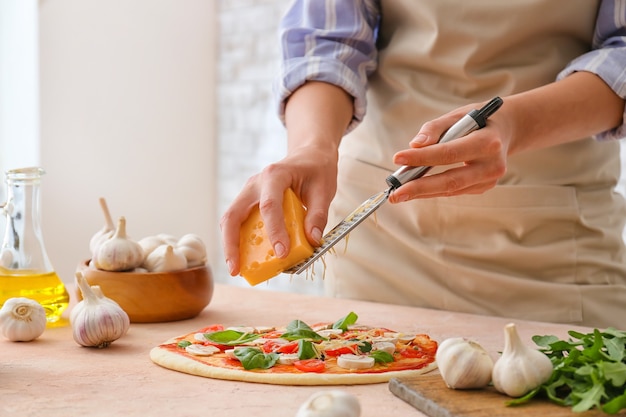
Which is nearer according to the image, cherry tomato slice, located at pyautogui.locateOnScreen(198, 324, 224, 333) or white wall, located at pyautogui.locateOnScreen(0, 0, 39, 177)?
cherry tomato slice, located at pyautogui.locateOnScreen(198, 324, 224, 333)

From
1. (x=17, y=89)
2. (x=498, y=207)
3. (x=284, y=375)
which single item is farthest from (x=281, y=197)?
(x=17, y=89)

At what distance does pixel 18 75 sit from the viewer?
3529mm

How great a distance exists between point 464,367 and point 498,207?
721 millimetres

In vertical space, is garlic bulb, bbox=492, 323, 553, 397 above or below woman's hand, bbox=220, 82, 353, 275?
below

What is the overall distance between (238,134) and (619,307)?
233cm

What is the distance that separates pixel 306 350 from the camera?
1.31 meters

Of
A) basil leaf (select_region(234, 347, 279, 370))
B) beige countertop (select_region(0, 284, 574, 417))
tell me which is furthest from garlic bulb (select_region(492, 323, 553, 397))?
basil leaf (select_region(234, 347, 279, 370))

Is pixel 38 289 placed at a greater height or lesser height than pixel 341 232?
lesser

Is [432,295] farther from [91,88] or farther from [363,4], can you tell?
[91,88]

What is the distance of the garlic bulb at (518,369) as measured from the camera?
1.09 m

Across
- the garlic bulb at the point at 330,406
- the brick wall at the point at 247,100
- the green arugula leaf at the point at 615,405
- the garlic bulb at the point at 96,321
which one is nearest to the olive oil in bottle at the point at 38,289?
the garlic bulb at the point at 96,321

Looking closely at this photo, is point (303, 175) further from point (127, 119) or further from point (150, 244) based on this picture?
point (127, 119)

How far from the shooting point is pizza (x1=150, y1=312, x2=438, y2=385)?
1243mm

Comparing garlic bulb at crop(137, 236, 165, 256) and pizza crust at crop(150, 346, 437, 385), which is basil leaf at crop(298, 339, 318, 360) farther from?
garlic bulb at crop(137, 236, 165, 256)
